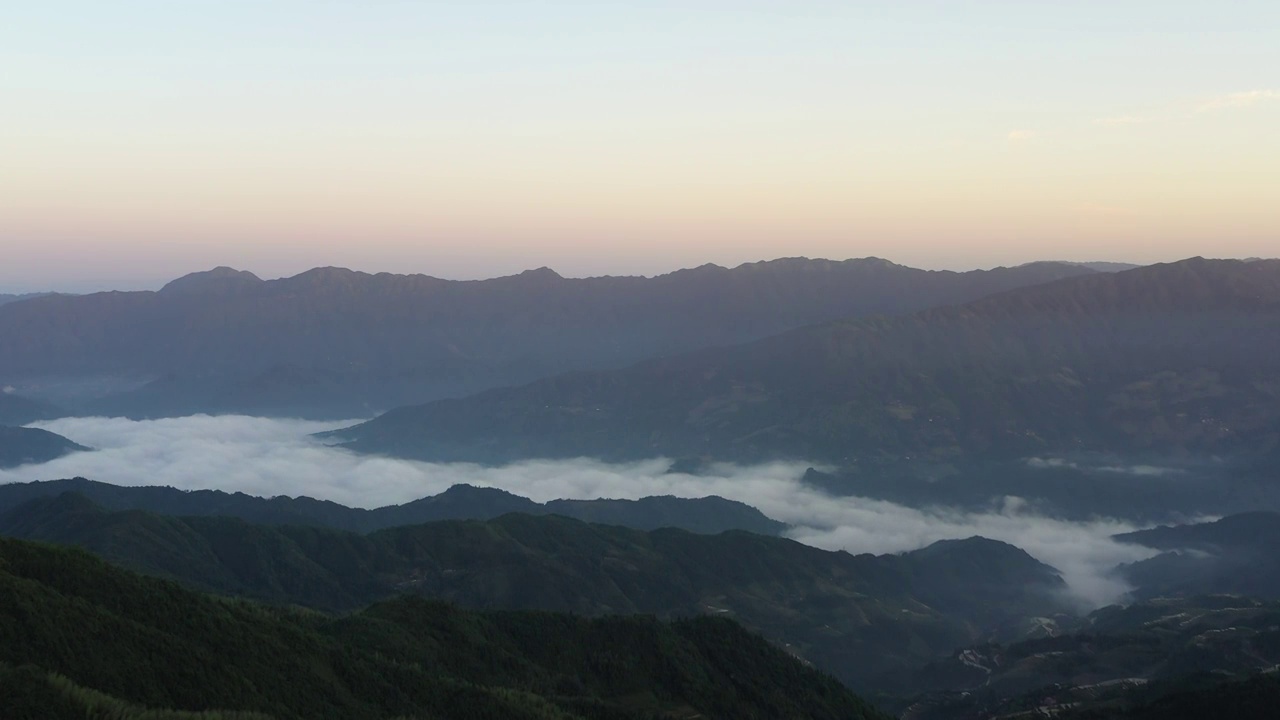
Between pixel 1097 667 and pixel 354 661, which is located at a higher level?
pixel 354 661

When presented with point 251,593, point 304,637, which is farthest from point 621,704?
point 251,593

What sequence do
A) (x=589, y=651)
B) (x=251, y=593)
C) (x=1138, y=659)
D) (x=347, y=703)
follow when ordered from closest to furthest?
(x=347, y=703)
(x=589, y=651)
(x=1138, y=659)
(x=251, y=593)

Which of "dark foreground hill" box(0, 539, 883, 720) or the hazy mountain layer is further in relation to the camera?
the hazy mountain layer

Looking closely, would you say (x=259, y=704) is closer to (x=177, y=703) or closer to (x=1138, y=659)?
(x=177, y=703)

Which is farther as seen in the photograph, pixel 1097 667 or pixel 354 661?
pixel 1097 667

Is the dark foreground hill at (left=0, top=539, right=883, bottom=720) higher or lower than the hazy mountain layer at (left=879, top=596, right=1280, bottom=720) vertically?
higher

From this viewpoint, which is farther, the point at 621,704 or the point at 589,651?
the point at 589,651

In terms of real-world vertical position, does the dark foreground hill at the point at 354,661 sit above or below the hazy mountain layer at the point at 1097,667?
above

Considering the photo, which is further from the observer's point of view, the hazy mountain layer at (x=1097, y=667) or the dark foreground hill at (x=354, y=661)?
the hazy mountain layer at (x=1097, y=667)
